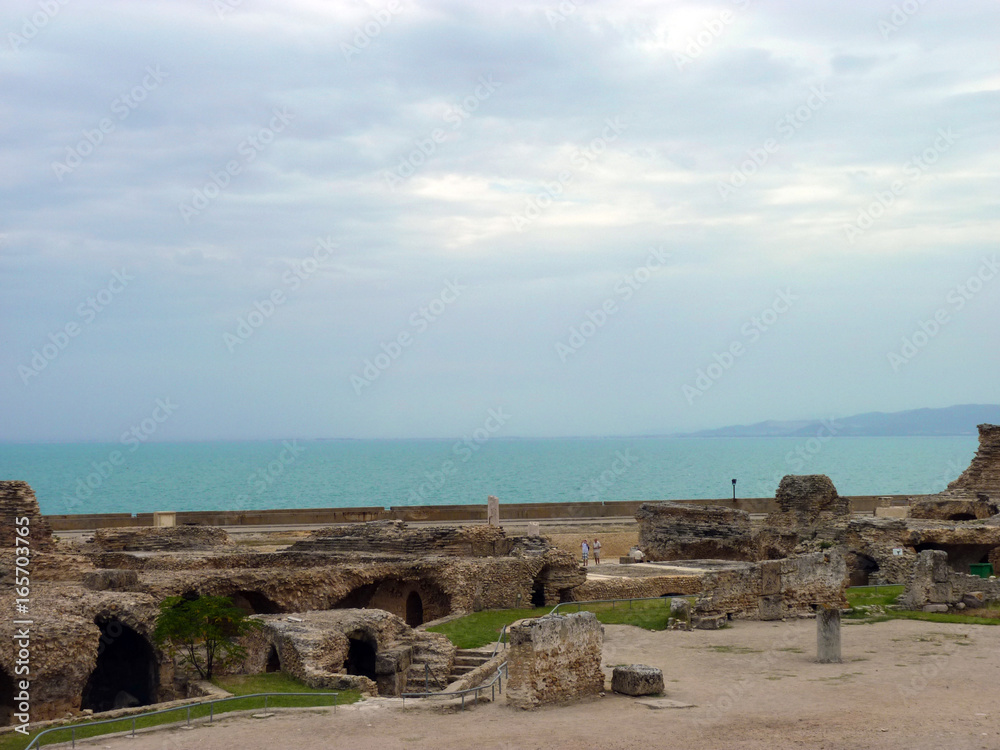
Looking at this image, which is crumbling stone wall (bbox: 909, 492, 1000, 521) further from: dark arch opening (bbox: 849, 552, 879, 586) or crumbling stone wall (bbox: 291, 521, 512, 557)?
crumbling stone wall (bbox: 291, 521, 512, 557)

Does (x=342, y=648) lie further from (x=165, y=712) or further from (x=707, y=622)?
(x=707, y=622)

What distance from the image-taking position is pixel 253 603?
94.8 ft

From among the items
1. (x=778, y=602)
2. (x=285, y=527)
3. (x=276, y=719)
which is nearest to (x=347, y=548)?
(x=778, y=602)

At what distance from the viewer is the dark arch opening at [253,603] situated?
28.4 m

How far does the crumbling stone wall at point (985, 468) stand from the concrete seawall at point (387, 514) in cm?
1292

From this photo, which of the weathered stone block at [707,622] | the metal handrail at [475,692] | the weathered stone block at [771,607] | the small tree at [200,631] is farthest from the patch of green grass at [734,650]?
the small tree at [200,631]

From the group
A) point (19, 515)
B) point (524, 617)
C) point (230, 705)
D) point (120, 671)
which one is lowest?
point (120, 671)

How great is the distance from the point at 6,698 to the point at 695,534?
2500cm

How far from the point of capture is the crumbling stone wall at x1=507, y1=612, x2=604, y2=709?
19.0m

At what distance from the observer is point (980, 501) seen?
4356 centimetres

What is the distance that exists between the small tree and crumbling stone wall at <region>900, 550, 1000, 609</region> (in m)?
18.3

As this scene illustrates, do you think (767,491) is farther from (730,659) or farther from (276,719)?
(276,719)

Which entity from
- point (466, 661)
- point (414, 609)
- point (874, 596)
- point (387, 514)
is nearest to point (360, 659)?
point (466, 661)

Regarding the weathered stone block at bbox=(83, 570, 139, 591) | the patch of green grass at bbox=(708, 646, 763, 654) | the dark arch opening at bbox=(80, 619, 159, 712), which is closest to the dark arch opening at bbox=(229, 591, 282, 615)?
the weathered stone block at bbox=(83, 570, 139, 591)
